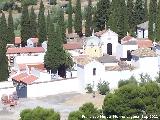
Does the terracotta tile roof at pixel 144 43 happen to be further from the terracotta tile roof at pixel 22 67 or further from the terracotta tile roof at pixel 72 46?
the terracotta tile roof at pixel 22 67

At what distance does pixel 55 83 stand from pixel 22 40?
1655 cm

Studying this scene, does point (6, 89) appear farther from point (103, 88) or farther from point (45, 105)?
point (103, 88)

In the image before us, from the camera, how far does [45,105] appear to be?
5425cm

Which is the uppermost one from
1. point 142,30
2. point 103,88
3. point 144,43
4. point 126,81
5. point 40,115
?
point 142,30

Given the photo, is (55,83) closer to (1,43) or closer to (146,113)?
(1,43)

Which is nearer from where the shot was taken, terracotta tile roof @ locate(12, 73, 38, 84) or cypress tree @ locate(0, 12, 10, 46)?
terracotta tile roof @ locate(12, 73, 38, 84)

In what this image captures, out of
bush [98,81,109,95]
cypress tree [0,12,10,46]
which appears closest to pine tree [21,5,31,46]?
cypress tree [0,12,10,46]

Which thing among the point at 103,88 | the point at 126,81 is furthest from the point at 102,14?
the point at 103,88

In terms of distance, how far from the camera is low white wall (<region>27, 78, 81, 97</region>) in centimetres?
5712

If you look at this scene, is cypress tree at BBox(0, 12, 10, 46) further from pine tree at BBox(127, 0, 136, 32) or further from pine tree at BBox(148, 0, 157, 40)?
pine tree at BBox(148, 0, 157, 40)

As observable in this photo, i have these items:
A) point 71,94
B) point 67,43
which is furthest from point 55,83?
point 67,43

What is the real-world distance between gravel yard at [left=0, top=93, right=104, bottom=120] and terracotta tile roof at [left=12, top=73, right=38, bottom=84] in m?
1.73

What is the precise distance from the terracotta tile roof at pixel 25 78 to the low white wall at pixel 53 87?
1.60ft

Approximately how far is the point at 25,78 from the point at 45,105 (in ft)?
15.0
